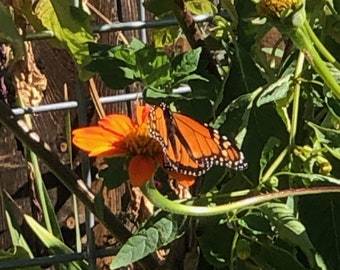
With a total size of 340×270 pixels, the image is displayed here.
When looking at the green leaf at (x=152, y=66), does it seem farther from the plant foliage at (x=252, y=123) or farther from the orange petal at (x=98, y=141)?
the orange petal at (x=98, y=141)

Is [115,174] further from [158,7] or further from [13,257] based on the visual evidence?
[13,257]

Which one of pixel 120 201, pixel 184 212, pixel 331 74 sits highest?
pixel 331 74

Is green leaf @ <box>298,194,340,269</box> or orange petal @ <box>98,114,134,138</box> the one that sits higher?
orange petal @ <box>98,114,134,138</box>

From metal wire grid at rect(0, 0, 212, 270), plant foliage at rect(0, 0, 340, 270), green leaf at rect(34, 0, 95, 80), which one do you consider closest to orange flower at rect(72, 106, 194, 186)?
plant foliage at rect(0, 0, 340, 270)

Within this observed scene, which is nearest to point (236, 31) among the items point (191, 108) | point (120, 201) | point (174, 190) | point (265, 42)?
point (191, 108)

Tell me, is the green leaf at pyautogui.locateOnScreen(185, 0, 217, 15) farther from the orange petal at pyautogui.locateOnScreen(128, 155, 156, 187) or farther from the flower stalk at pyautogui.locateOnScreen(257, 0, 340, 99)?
the orange petal at pyautogui.locateOnScreen(128, 155, 156, 187)

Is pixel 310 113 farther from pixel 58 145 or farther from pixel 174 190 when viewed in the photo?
pixel 58 145

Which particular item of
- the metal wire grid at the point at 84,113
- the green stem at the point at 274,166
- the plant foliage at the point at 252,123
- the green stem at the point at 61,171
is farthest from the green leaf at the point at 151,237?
the metal wire grid at the point at 84,113

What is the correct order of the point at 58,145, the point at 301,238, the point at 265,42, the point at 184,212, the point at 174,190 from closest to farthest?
1. the point at 184,212
2. the point at 301,238
3. the point at 174,190
4. the point at 265,42
5. the point at 58,145
